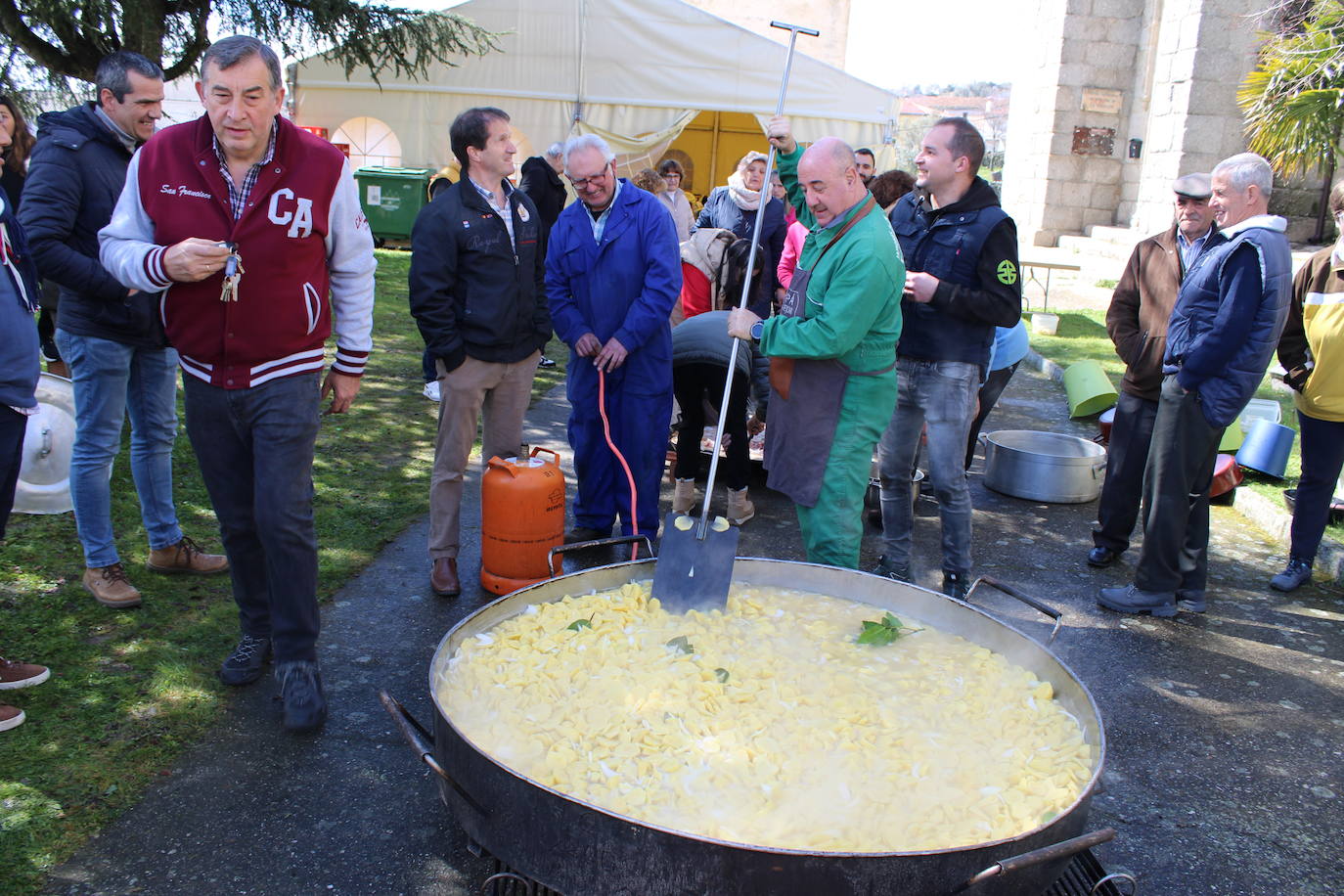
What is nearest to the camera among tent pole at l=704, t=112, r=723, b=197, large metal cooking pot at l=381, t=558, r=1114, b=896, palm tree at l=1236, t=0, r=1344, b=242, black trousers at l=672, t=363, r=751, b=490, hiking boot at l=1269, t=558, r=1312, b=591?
large metal cooking pot at l=381, t=558, r=1114, b=896

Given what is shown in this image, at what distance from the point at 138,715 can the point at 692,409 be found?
3.14 m

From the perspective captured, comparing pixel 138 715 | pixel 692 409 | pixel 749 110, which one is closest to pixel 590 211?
pixel 692 409

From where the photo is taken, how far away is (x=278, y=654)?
3.39 meters

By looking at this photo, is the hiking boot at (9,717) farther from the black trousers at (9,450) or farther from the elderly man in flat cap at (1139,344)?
the elderly man in flat cap at (1139,344)

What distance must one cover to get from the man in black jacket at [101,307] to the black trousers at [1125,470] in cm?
453

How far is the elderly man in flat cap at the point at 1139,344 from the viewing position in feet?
15.7

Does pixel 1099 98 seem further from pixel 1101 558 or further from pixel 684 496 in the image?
pixel 684 496

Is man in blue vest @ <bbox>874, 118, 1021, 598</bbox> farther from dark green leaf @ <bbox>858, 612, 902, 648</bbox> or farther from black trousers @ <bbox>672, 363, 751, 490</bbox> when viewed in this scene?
dark green leaf @ <bbox>858, 612, 902, 648</bbox>

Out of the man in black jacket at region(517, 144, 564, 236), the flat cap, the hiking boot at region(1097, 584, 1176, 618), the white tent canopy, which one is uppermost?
the white tent canopy

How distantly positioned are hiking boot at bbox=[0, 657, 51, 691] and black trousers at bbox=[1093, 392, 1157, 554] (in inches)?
191

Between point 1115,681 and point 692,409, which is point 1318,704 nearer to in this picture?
point 1115,681

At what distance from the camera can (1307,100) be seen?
28.3 ft

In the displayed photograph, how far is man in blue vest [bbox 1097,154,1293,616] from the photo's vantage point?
410 centimetres

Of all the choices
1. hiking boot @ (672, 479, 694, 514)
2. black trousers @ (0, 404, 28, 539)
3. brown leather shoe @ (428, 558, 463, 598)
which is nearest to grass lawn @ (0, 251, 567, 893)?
brown leather shoe @ (428, 558, 463, 598)
